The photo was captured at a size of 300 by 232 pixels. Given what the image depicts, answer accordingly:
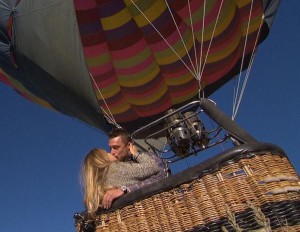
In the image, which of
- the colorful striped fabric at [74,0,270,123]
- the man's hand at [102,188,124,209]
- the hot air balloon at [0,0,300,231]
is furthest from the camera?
the colorful striped fabric at [74,0,270,123]

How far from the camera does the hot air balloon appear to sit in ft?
4.37

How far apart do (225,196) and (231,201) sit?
0.10 feet

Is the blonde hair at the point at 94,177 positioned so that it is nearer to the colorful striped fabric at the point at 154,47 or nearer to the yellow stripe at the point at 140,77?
the colorful striped fabric at the point at 154,47

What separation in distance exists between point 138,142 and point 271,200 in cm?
280

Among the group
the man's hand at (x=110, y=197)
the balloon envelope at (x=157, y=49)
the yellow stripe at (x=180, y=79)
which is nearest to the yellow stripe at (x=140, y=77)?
the balloon envelope at (x=157, y=49)

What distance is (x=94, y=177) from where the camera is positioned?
1.78m

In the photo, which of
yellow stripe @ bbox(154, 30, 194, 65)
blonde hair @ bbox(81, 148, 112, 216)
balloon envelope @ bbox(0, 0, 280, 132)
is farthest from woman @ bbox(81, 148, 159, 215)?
yellow stripe @ bbox(154, 30, 194, 65)

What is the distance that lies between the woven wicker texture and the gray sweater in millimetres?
252

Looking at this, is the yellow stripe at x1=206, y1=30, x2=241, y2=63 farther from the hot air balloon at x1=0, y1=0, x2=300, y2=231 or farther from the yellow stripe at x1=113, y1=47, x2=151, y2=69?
the yellow stripe at x1=113, y1=47, x2=151, y2=69

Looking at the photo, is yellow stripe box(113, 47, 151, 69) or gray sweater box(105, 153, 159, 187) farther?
yellow stripe box(113, 47, 151, 69)

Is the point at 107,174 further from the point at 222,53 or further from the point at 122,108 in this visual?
the point at 222,53

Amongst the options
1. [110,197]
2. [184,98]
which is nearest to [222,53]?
[184,98]

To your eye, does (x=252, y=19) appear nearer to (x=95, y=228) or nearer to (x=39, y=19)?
(x=39, y=19)

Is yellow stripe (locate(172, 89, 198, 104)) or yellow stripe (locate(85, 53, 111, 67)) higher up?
yellow stripe (locate(85, 53, 111, 67))
